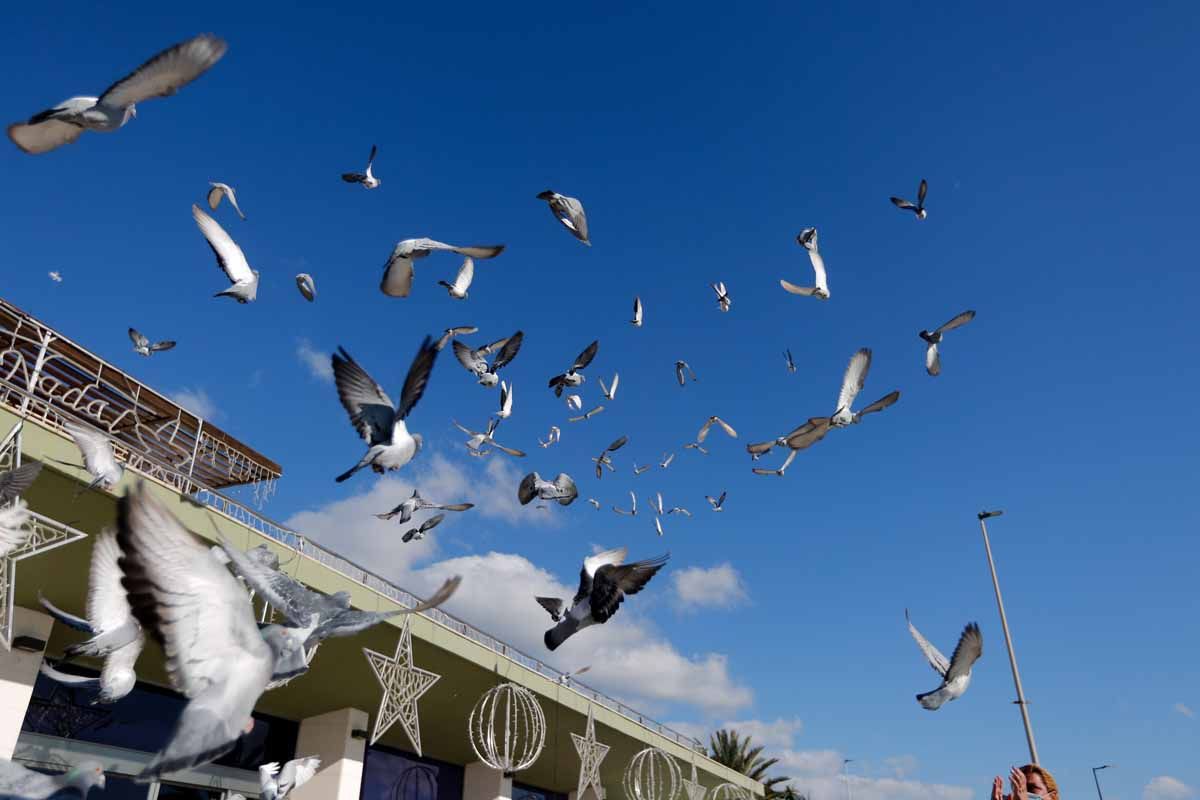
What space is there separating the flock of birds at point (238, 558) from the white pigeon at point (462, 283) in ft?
0.05

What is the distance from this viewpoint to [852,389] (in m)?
12.0

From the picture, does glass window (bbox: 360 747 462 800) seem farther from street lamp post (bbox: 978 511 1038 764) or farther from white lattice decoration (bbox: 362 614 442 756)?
street lamp post (bbox: 978 511 1038 764)

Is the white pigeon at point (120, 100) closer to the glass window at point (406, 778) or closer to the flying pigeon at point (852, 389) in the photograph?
the flying pigeon at point (852, 389)

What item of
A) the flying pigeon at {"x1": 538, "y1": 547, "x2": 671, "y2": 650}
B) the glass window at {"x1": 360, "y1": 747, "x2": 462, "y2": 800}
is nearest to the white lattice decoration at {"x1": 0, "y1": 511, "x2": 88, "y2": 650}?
the flying pigeon at {"x1": 538, "y1": 547, "x2": 671, "y2": 650}

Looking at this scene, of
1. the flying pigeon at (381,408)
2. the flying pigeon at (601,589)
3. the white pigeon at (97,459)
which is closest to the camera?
the flying pigeon at (381,408)

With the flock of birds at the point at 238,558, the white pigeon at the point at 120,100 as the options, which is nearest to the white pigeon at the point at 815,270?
the flock of birds at the point at 238,558

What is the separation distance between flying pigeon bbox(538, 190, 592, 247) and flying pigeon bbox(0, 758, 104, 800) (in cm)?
773

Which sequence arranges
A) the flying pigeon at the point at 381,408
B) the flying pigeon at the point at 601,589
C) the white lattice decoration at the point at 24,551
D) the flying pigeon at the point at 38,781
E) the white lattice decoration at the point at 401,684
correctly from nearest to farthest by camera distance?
1. the flying pigeon at the point at 38,781
2. the flying pigeon at the point at 381,408
3. the flying pigeon at the point at 601,589
4. the white lattice decoration at the point at 24,551
5. the white lattice decoration at the point at 401,684

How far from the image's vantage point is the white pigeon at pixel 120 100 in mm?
6473

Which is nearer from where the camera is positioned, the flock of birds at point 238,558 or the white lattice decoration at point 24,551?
the flock of birds at point 238,558

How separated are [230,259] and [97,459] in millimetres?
3889

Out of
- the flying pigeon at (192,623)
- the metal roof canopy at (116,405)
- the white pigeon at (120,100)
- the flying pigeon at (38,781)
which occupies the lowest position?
the flying pigeon at (38,781)

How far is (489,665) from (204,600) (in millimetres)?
18197

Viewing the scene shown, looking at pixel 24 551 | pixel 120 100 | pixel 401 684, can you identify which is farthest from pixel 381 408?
pixel 401 684
